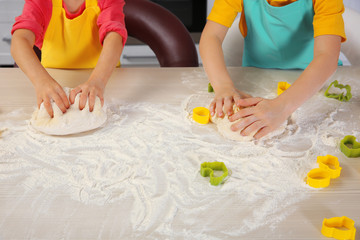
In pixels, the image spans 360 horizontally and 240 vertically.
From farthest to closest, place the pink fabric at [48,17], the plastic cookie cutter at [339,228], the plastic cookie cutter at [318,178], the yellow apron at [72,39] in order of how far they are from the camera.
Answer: the yellow apron at [72,39] < the pink fabric at [48,17] < the plastic cookie cutter at [318,178] < the plastic cookie cutter at [339,228]

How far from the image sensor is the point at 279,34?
1.13 meters

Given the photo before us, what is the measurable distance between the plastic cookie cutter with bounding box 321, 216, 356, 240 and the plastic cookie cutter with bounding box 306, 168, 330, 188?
0.29ft

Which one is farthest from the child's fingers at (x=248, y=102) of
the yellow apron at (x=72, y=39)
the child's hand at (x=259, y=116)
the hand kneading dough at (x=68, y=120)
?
the yellow apron at (x=72, y=39)

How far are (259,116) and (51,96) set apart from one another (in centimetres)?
44

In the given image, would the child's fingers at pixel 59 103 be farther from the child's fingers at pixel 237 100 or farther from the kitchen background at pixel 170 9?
the kitchen background at pixel 170 9

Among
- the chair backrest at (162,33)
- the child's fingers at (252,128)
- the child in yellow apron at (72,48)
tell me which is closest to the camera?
the child's fingers at (252,128)

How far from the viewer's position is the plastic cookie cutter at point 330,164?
25.4 inches

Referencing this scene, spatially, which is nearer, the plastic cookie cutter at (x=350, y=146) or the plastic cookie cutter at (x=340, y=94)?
the plastic cookie cutter at (x=350, y=146)

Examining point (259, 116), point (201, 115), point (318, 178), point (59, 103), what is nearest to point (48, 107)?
point (59, 103)

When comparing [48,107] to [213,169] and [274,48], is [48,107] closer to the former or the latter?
[213,169]

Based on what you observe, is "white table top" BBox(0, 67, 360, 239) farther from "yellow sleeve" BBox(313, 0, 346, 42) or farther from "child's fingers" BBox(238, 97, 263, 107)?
"yellow sleeve" BBox(313, 0, 346, 42)

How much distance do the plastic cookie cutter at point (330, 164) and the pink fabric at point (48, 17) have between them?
2.02ft

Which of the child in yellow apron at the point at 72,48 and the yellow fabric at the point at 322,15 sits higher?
the yellow fabric at the point at 322,15

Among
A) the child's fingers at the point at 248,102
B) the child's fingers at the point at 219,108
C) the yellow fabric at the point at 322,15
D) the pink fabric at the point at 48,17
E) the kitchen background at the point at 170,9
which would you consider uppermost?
the yellow fabric at the point at 322,15
